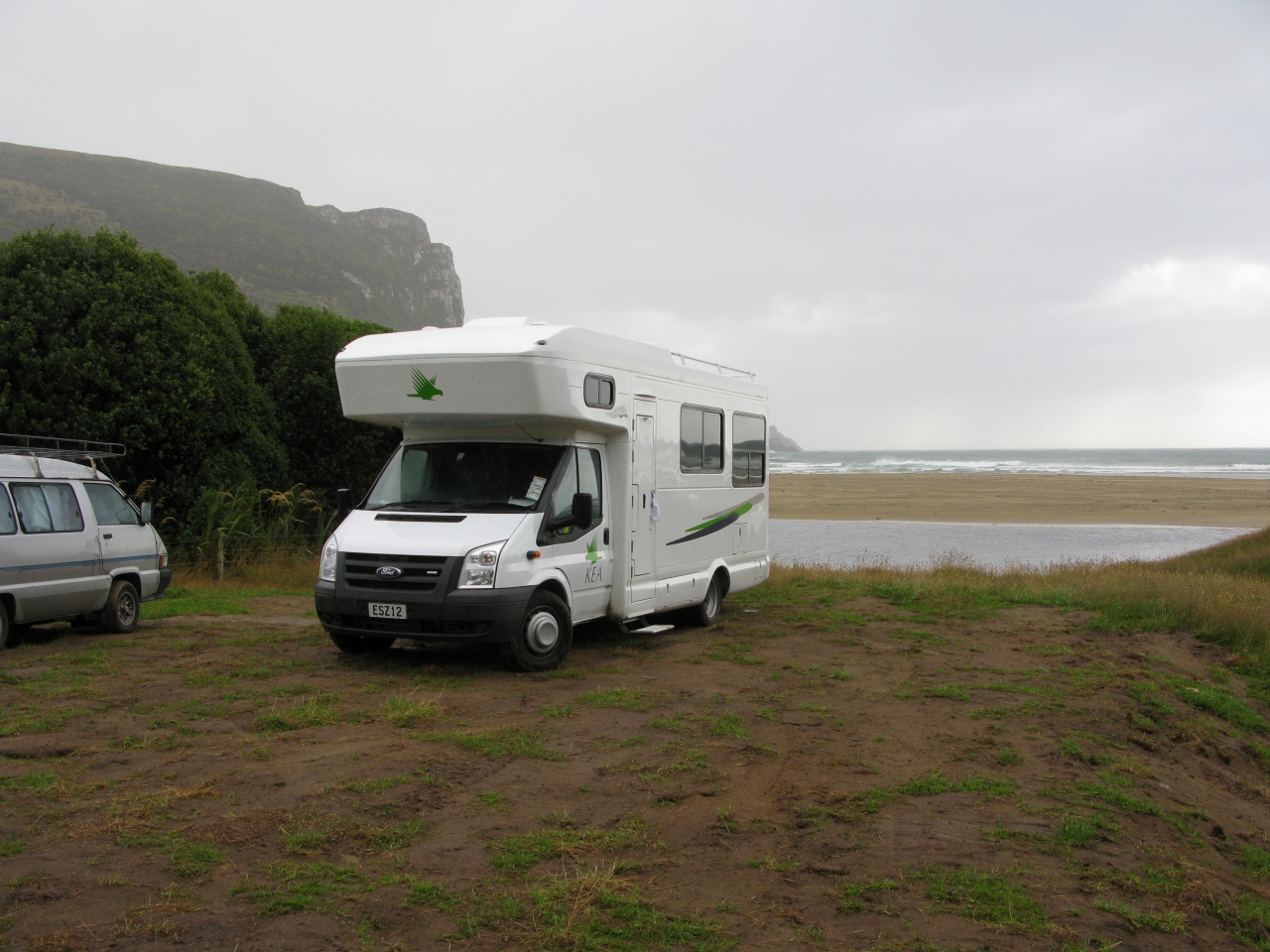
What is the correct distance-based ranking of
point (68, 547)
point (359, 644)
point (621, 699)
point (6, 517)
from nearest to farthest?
point (621, 699), point (6, 517), point (359, 644), point (68, 547)

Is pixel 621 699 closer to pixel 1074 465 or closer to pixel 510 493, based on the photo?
pixel 510 493

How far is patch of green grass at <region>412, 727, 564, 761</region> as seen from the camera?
6.45 meters

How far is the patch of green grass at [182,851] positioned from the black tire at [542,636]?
413 cm

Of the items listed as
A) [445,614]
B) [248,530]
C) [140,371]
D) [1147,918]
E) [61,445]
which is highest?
[140,371]

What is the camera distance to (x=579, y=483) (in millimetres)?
9695

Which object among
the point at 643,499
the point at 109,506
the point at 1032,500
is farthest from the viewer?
the point at 1032,500

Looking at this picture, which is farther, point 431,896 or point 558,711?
point 558,711

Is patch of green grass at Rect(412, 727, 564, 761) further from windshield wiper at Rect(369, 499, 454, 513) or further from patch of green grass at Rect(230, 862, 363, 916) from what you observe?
windshield wiper at Rect(369, 499, 454, 513)

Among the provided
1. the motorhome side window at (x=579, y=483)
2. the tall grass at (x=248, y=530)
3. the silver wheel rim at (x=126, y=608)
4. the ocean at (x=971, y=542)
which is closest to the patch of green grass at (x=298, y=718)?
the motorhome side window at (x=579, y=483)

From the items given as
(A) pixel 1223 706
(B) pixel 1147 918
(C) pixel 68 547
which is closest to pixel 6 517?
(C) pixel 68 547

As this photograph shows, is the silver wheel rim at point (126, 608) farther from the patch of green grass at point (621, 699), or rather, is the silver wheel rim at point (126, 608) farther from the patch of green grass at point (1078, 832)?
the patch of green grass at point (1078, 832)

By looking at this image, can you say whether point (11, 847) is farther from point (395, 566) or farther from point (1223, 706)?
point (1223, 706)

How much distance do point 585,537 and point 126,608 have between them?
5.27m

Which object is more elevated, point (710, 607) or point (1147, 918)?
point (710, 607)
